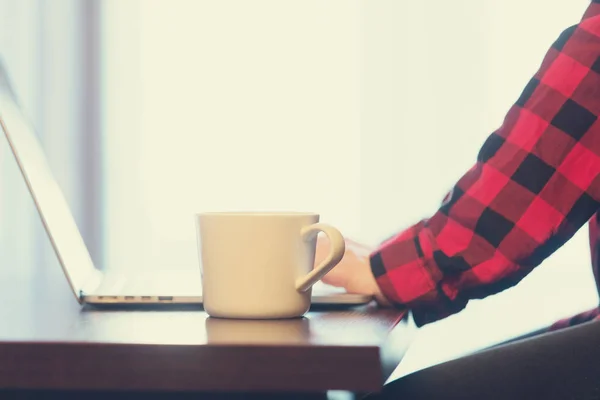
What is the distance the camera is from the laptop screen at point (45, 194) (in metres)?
0.69

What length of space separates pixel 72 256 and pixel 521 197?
16.3 inches

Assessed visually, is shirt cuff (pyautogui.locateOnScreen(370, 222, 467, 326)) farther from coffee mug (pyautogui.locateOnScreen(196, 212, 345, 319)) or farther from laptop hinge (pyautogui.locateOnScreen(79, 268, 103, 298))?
laptop hinge (pyautogui.locateOnScreen(79, 268, 103, 298))

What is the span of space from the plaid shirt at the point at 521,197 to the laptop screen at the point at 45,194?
0.92 feet

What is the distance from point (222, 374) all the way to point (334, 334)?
90mm

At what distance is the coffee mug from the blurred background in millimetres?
1750

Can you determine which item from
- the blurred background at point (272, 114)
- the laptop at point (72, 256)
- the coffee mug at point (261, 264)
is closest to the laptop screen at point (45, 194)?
the laptop at point (72, 256)

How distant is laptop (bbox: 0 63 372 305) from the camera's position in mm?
681

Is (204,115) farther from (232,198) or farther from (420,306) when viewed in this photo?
(420,306)

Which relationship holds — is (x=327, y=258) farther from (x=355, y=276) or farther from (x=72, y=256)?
(x=72, y=256)

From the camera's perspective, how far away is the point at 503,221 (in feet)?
2.29

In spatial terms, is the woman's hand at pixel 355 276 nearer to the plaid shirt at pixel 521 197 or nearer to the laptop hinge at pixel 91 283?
the plaid shirt at pixel 521 197

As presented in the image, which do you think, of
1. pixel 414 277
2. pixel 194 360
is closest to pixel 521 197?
pixel 414 277

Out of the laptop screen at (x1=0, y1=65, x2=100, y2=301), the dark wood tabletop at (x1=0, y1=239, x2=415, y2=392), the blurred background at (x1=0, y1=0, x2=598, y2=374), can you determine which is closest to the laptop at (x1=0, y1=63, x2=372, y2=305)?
the laptop screen at (x1=0, y1=65, x2=100, y2=301)

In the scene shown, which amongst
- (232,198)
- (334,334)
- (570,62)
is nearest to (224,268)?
(334,334)
